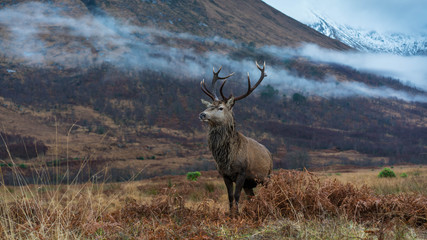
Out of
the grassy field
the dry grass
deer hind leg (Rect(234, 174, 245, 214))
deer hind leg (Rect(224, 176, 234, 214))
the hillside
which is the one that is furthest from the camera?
the hillside

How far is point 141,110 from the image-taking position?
7656 cm

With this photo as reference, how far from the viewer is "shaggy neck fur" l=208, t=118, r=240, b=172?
6.01m

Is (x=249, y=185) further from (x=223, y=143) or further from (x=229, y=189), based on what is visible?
(x=223, y=143)

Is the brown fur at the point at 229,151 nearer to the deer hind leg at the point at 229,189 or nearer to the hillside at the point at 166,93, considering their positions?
the deer hind leg at the point at 229,189

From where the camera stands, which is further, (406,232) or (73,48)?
(73,48)

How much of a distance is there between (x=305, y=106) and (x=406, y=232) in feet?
342

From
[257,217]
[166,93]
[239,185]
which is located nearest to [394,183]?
[239,185]

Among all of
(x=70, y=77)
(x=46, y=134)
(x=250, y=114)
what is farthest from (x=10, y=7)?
(x=250, y=114)

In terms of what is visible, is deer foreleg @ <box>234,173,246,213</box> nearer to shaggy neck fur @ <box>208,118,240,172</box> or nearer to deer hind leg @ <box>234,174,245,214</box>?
deer hind leg @ <box>234,174,245,214</box>

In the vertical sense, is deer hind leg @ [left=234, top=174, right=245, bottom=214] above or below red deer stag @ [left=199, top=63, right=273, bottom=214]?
below

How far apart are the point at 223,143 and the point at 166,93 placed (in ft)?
272

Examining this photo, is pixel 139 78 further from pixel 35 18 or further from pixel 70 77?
pixel 35 18

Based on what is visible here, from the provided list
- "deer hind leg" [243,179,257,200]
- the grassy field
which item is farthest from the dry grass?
"deer hind leg" [243,179,257,200]

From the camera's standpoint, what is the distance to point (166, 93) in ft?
288
